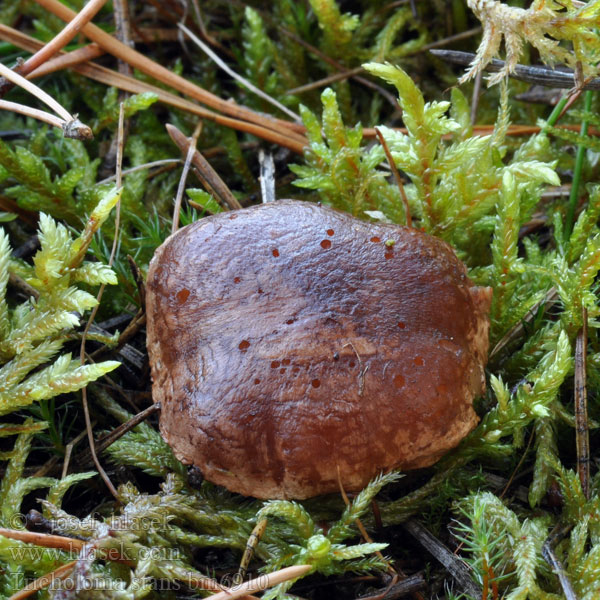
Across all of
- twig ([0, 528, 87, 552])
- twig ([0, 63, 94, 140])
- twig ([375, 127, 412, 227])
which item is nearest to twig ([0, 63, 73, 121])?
twig ([0, 63, 94, 140])

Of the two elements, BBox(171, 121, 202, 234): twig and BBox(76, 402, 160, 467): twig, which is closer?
BBox(76, 402, 160, 467): twig

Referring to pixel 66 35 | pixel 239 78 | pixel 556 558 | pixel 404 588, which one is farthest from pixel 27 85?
pixel 556 558

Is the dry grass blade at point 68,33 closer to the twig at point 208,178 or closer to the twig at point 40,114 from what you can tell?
the twig at point 40,114

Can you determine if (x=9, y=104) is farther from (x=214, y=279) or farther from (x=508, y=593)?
(x=508, y=593)

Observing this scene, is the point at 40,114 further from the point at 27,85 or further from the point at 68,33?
the point at 68,33

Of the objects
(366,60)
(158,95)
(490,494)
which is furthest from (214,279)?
(366,60)

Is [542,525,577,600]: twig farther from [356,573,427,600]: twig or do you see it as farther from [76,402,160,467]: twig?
[76,402,160,467]: twig
